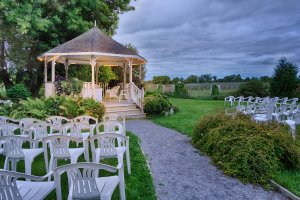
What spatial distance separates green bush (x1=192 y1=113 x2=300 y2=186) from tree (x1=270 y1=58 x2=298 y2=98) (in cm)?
1864

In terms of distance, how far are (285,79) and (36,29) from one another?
19970mm

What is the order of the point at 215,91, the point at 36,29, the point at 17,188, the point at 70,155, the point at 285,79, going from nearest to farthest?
1. the point at 17,188
2. the point at 70,155
3. the point at 36,29
4. the point at 285,79
5. the point at 215,91

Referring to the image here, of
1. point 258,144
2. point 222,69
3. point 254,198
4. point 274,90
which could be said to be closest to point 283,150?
point 258,144

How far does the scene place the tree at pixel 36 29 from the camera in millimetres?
15359

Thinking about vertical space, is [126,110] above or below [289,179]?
above

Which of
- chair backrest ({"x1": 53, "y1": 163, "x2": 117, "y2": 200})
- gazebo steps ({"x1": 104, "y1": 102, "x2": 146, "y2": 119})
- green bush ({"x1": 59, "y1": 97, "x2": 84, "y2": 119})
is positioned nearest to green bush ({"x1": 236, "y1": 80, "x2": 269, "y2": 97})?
gazebo steps ({"x1": 104, "y1": 102, "x2": 146, "y2": 119})

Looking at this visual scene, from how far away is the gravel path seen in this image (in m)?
4.50

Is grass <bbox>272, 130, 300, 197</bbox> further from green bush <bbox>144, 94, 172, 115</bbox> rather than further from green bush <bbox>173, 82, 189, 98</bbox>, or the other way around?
green bush <bbox>173, 82, 189, 98</bbox>

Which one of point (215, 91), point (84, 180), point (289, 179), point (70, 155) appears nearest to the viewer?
point (84, 180)

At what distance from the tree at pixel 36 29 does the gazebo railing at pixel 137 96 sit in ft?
19.3

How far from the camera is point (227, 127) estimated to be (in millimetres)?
6762

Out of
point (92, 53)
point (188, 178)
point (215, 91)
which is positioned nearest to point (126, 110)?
point (92, 53)

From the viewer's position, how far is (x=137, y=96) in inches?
632

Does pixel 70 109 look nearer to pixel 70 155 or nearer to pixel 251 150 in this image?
pixel 70 155
